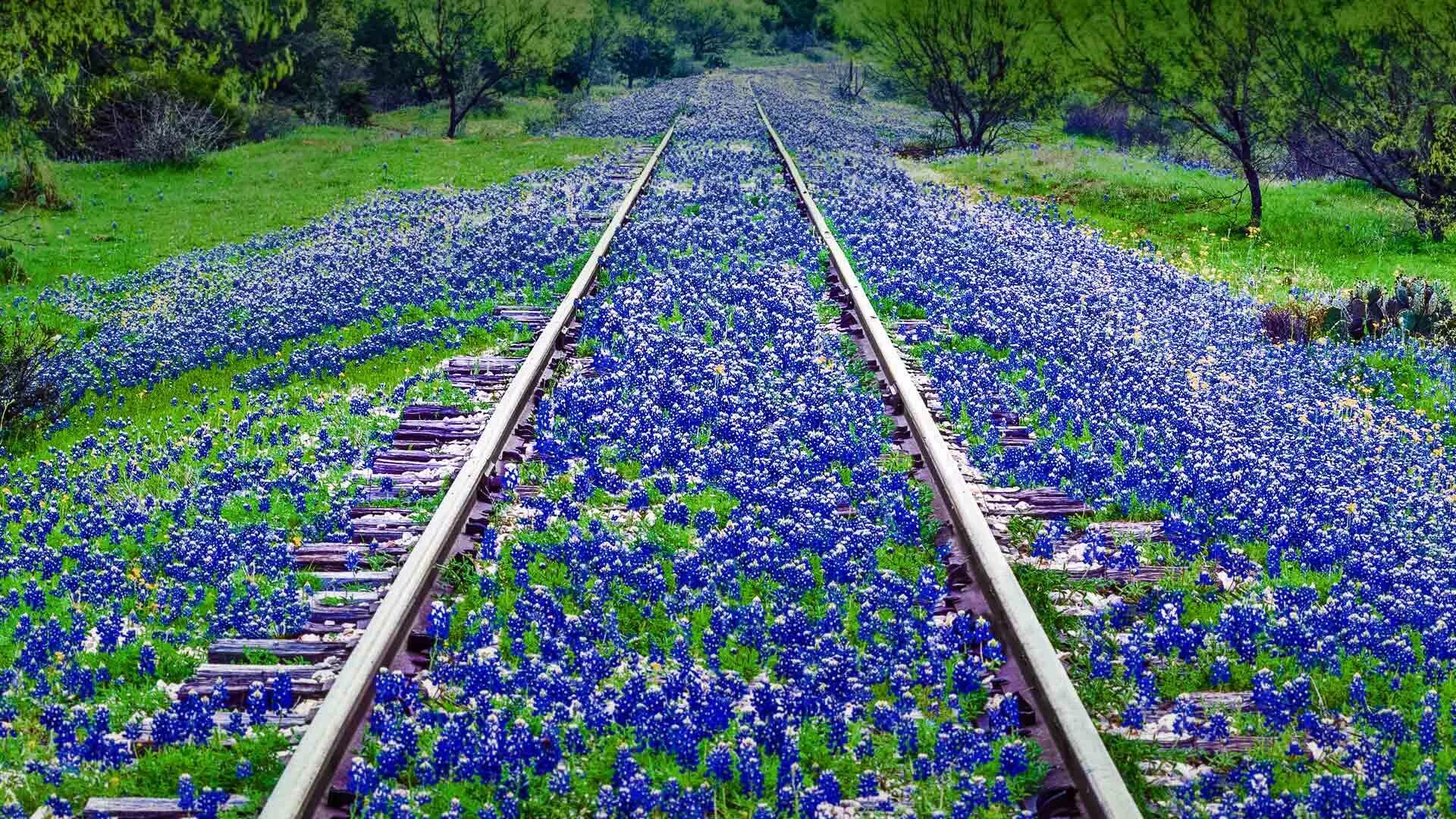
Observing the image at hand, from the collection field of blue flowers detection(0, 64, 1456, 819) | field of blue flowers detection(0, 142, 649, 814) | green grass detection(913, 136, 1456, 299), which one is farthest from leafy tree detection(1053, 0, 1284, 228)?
field of blue flowers detection(0, 142, 649, 814)

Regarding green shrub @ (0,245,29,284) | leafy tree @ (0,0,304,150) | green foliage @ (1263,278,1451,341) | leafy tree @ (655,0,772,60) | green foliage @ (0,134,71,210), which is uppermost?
leafy tree @ (655,0,772,60)

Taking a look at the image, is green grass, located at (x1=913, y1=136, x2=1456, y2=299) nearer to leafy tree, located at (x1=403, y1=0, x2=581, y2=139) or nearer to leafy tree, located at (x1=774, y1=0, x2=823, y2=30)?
leafy tree, located at (x1=403, y1=0, x2=581, y2=139)

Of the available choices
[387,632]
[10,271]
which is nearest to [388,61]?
[10,271]

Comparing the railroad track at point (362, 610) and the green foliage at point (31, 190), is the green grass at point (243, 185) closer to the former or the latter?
the green foliage at point (31, 190)

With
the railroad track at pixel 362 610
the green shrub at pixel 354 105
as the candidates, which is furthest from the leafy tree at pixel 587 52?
the railroad track at pixel 362 610

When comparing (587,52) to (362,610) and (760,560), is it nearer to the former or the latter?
(760,560)
